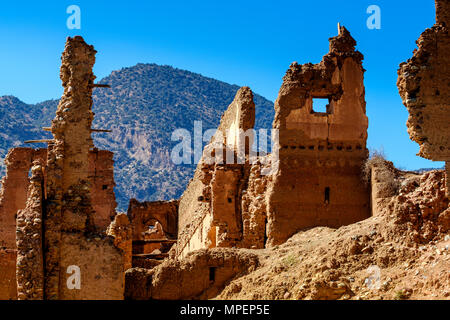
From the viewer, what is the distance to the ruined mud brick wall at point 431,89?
631 inches

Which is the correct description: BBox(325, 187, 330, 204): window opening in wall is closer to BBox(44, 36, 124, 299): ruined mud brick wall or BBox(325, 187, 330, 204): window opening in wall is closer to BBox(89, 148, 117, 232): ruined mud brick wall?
BBox(44, 36, 124, 299): ruined mud brick wall

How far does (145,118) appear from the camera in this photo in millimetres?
97000

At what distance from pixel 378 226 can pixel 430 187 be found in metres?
1.27

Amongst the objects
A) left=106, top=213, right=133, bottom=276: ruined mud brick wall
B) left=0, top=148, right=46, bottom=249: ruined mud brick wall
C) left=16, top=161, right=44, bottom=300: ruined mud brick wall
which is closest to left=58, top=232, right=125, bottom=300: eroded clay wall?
left=16, top=161, right=44, bottom=300: ruined mud brick wall

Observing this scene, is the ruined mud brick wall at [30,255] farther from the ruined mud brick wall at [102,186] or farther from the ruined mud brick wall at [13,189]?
the ruined mud brick wall at [102,186]

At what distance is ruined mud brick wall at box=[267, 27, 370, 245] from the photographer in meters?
21.7

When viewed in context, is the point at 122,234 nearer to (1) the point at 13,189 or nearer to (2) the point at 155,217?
(1) the point at 13,189

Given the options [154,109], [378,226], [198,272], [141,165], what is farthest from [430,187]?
[154,109]

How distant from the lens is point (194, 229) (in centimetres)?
2909

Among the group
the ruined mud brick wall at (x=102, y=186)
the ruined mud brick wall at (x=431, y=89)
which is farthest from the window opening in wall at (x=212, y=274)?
the ruined mud brick wall at (x=102, y=186)

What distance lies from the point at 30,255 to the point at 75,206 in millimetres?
1589

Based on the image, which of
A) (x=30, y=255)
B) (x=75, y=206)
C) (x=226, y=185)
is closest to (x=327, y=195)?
(x=226, y=185)

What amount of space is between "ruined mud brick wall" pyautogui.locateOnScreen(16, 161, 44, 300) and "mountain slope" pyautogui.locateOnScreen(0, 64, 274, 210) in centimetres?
6235

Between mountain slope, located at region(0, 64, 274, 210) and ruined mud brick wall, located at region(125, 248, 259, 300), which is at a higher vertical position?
mountain slope, located at region(0, 64, 274, 210)
